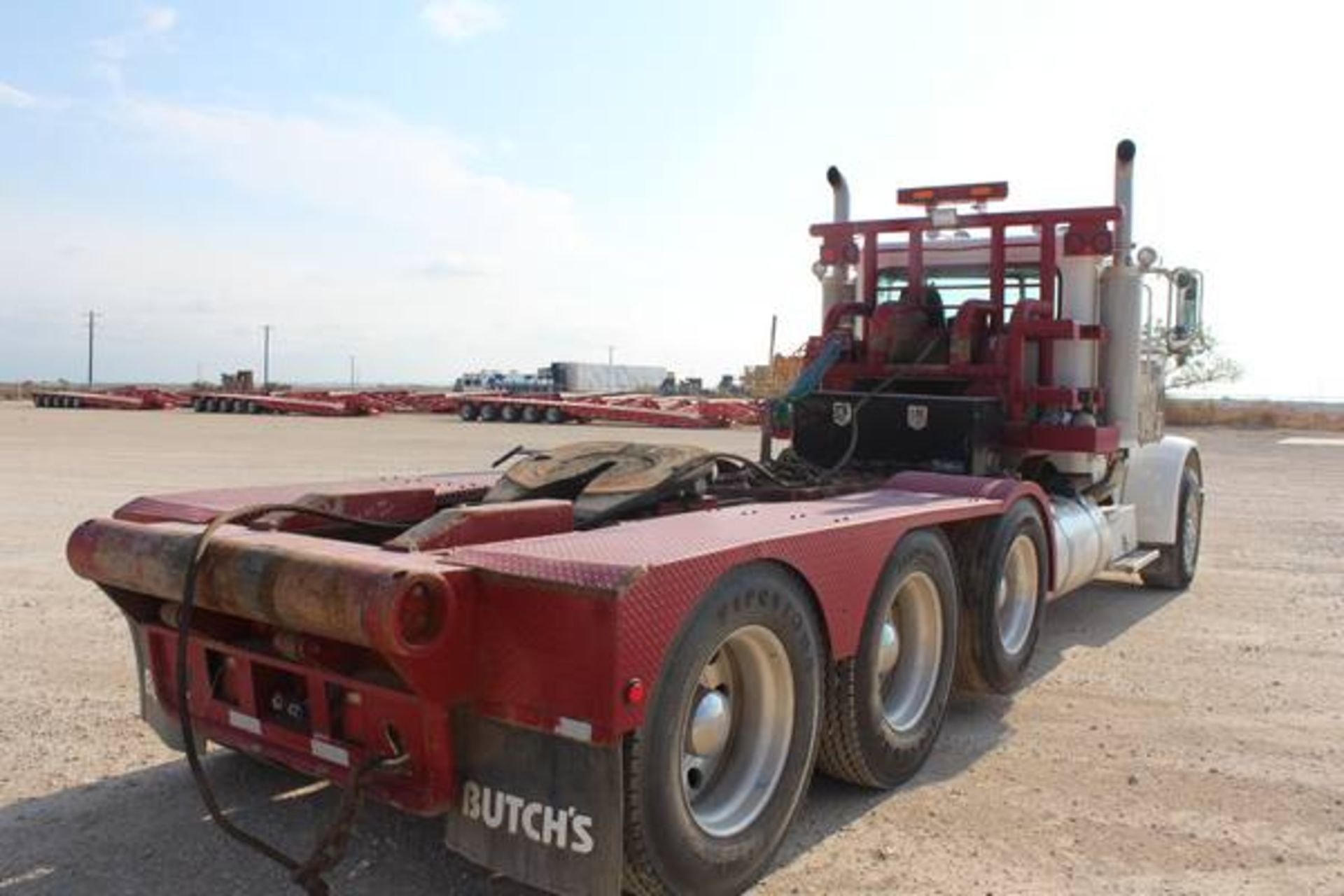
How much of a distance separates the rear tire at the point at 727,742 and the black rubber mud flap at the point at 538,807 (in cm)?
12

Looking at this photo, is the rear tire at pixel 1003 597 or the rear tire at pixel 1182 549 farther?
the rear tire at pixel 1182 549

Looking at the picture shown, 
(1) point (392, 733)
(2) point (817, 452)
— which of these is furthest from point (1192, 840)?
(2) point (817, 452)

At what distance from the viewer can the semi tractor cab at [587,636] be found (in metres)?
3.10

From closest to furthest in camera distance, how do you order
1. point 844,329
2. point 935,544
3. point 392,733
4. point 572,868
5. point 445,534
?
point 572,868 → point 392,733 → point 445,534 → point 935,544 → point 844,329

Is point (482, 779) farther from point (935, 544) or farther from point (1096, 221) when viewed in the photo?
point (1096, 221)

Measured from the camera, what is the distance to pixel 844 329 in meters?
7.96

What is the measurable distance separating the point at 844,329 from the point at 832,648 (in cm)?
424

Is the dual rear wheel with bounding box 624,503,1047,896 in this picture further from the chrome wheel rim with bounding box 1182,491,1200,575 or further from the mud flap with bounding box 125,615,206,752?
the chrome wheel rim with bounding box 1182,491,1200,575

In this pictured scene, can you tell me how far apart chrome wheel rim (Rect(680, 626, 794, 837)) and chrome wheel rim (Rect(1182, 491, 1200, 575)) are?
21.0ft

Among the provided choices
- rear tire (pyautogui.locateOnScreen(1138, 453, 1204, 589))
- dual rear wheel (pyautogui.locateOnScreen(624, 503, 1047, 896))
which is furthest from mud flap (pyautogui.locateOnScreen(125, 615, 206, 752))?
rear tire (pyautogui.locateOnScreen(1138, 453, 1204, 589))

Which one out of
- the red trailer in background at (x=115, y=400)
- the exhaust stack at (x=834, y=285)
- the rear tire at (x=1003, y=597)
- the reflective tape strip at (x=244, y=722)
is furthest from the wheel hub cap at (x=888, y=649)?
the red trailer in background at (x=115, y=400)

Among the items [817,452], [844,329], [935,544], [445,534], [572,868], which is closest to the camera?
[572,868]

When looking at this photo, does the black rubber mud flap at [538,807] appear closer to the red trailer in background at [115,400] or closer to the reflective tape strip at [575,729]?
the reflective tape strip at [575,729]

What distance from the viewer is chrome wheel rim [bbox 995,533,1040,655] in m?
5.95
